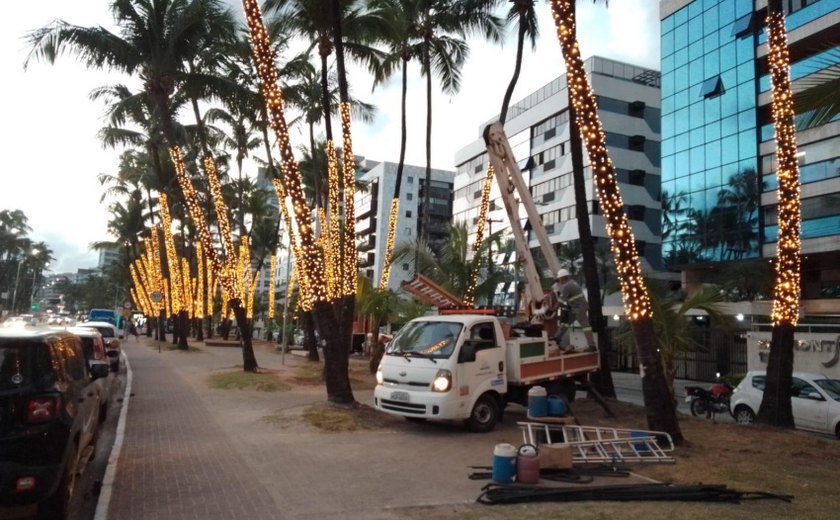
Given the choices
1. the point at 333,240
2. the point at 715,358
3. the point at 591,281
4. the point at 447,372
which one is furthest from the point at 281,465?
the point at 715,358

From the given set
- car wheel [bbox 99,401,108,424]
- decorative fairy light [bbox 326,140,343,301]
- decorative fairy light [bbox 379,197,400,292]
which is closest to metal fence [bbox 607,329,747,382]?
decorative fairy light [bbox 379,197,400,292]

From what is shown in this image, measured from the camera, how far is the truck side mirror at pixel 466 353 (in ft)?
34.0

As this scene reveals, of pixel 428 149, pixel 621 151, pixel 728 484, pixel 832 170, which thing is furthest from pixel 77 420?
pixel 621 151

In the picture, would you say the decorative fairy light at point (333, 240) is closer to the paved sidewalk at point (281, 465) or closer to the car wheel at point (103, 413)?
the paved sidewalk at point (281, 465)

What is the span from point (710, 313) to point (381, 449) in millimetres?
6786

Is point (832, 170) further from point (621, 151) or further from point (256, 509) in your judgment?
point (256, 509)

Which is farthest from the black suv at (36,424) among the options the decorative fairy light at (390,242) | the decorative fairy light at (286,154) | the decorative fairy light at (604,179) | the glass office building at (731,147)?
the glass office building at (731,147)

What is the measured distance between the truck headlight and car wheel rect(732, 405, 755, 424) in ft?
28.2

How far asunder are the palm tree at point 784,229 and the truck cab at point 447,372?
4955 millimetres

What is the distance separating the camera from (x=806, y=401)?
1381 cm

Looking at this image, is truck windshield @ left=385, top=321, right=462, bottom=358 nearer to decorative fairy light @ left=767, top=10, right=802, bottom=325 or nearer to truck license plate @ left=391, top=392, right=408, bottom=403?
truck license plate @ left=391, top=392, right=408, bottom=403

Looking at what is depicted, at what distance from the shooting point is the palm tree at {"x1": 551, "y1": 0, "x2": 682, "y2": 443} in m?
9.33

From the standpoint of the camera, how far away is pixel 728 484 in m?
7.09

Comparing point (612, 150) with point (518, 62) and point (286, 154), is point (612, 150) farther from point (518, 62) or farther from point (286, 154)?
point (286, 154)
